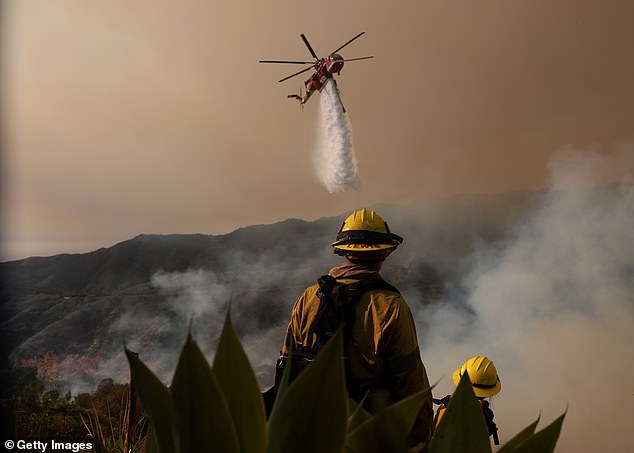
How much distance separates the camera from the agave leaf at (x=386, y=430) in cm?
21

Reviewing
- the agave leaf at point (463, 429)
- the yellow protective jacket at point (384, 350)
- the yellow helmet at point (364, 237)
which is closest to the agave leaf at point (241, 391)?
the agave leaf at point (463, 429)

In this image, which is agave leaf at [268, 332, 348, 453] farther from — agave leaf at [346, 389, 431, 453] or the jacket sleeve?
the jacket sleeve

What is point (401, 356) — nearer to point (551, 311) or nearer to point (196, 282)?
point (551, 311)

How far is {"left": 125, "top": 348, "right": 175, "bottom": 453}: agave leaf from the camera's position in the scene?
0.98 feet

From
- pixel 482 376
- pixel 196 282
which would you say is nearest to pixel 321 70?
pixel 482 376

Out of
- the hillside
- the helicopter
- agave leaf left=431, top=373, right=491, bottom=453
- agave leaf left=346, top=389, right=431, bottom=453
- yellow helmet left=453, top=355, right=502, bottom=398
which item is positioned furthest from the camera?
the hillside

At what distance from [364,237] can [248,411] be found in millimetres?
1481

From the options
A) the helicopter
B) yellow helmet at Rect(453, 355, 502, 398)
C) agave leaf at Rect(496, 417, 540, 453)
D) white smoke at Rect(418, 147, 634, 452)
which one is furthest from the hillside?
agave leaf at Rect(496, 417, 540, 453)

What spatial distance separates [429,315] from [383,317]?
19024 millimetres

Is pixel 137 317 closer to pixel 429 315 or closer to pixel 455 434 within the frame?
pixel 429 315

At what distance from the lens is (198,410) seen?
0.26 m

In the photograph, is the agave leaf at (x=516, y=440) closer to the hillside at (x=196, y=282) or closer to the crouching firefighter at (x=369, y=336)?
the crouching firefighter at (x=369, y=336)

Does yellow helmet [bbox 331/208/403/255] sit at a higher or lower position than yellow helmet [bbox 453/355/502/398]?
higher

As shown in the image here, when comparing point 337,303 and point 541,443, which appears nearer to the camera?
point 541,443
